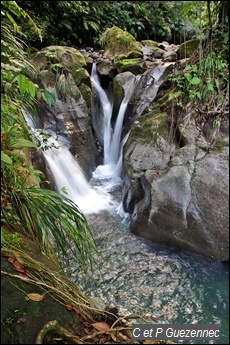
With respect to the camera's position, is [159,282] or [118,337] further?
[159,282]

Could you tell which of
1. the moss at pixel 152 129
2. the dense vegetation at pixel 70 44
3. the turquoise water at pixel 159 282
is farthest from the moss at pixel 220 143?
the turquoise water at pixel 159 282

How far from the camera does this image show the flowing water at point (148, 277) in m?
3.15

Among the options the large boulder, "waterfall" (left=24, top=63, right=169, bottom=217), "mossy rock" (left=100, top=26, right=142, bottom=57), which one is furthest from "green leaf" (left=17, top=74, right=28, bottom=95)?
"mossy rock" (left=100, top=26, right=142, bottom=57)

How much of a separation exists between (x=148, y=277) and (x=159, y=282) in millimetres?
154

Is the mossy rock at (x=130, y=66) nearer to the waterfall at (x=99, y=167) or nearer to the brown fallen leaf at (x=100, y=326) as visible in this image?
the waterfall at (x=99, y=167)

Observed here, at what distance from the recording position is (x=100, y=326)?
5.30 ft

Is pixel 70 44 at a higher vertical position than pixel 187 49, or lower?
higher

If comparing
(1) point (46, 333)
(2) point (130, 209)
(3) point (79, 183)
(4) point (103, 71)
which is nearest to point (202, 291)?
(2) point (130, 209)

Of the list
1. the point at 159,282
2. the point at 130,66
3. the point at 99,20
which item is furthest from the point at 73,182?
the point at 99,20

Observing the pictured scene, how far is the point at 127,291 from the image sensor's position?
3.40 m

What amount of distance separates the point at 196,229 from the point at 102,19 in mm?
8356

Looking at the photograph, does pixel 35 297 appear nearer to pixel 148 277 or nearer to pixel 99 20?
pixel 148 277

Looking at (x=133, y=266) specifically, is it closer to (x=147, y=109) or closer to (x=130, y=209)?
(x=130, y=209)

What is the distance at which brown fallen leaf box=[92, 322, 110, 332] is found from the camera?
5.19ft
